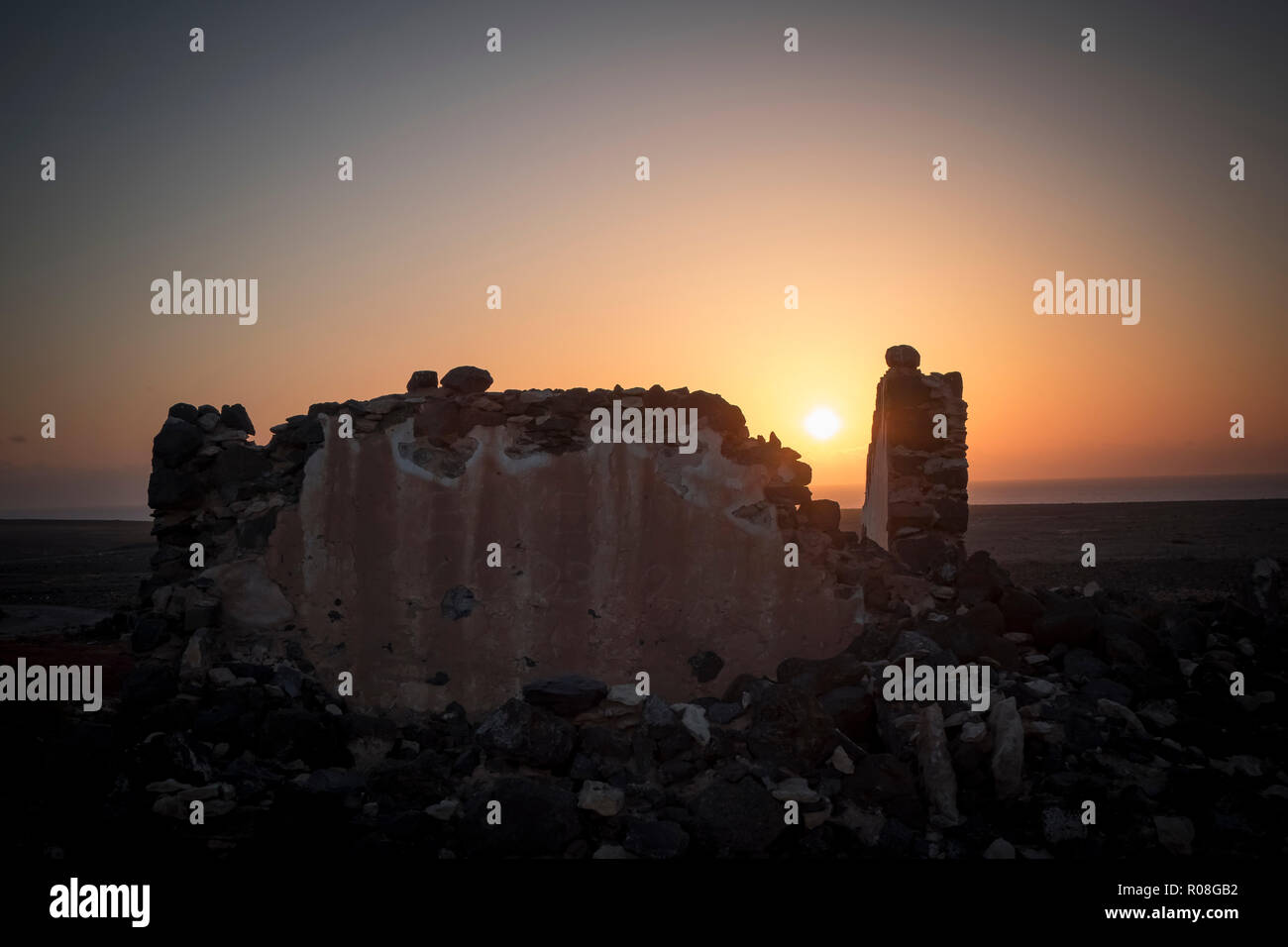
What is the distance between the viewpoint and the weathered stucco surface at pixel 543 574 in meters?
7.77

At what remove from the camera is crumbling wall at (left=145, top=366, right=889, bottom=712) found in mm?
7773

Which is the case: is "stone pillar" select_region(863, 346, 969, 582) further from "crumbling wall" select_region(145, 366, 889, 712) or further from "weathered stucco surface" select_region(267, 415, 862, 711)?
"weathered stucco surface" select_region(267, 415, 862, 711)

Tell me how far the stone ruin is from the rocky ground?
73cm

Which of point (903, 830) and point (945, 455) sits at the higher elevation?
point (945, 455)

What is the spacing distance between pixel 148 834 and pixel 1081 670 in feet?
20.8

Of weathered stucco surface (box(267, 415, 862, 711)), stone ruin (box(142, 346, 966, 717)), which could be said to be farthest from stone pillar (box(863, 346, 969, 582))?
weathered stucco surface (box(267, 415, 862, 711))

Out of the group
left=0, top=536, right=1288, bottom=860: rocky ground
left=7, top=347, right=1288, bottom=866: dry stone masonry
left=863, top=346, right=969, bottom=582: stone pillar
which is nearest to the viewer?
left=0, top=536, right=1288, bottom=860: rocky ground

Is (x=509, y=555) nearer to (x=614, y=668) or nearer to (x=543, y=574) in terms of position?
(x=543, y=574)

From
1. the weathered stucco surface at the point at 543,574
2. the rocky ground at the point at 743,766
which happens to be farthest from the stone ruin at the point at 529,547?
the rocky ground at the point at 743,766

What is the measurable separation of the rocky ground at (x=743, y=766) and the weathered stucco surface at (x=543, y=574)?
2.50 ft

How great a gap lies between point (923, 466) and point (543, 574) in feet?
11.4

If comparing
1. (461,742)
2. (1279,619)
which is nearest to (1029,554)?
(1279,619)

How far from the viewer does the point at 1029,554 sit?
26.2 m
